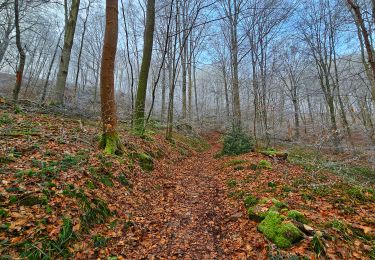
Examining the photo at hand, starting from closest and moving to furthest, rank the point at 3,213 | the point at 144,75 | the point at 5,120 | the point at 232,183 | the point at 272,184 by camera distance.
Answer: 1. the point at 3,213
2. the point at 272,184
3. the point at 5,120
4. the point at 232,183
5. the point at 144,75

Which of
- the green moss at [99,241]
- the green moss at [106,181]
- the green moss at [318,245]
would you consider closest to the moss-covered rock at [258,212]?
the green moss at [318,245]

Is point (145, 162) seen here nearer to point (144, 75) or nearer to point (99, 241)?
point (99, 241)

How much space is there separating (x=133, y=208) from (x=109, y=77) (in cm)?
359

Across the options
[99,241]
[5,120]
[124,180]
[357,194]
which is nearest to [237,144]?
[357,194]

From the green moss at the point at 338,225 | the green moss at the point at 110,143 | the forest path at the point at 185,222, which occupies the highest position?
the green moss at the point at 110,143

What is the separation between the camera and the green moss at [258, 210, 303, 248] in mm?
2766

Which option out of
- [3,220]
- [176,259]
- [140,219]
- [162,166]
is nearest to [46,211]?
[3,220]

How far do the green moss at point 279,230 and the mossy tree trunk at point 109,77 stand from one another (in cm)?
409

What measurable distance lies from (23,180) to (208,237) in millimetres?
3145

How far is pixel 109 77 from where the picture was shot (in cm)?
548

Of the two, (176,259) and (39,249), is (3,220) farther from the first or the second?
(176,259)

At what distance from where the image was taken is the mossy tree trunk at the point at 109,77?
5.39m

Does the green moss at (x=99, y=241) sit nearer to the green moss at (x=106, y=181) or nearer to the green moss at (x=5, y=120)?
the green moss at (x=106, y=181)

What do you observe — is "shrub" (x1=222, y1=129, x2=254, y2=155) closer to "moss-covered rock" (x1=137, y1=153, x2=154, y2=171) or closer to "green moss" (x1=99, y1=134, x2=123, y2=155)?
"moss-covered rock" (x1=137, y1=153, x2=154, y2=171)
